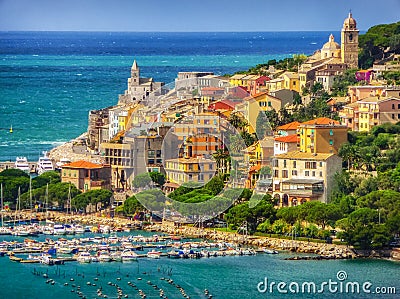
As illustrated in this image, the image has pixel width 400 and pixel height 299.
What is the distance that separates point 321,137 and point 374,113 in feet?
8.94

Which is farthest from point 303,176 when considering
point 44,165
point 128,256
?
point 44,165

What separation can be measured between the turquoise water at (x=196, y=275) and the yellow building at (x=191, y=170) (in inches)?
150

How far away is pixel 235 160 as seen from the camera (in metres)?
28.9

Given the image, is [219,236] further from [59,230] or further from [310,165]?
[59,230]

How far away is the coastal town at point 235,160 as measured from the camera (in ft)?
91.8

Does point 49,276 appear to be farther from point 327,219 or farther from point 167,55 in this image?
point 167,55

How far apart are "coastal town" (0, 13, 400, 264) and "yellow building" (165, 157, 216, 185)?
0.7 inches

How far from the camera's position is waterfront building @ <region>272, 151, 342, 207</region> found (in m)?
28.3

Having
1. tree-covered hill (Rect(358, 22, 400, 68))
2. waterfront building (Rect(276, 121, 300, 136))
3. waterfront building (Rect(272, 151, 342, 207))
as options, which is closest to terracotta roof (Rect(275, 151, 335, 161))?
waterfront building (Rect(272, 151, 342, 207))

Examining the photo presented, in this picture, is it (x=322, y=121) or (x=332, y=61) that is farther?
(x=332, y=61)

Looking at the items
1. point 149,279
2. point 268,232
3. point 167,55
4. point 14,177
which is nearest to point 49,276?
point 149,279

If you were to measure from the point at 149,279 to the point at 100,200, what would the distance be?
6.70 metres

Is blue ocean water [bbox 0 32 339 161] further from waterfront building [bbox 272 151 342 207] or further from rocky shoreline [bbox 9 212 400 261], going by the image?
waterfront building [bbox 272 151 342 207]

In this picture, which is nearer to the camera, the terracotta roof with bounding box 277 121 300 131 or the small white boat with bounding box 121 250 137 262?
the small white boat with bounding box 121 250 137 262
